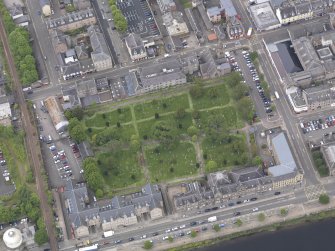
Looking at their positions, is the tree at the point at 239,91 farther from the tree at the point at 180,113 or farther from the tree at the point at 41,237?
the tree at the point at 41,237

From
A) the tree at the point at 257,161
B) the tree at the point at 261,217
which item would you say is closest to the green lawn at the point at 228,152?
the tree at the point at 257,161

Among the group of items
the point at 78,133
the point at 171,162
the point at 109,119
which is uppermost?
the point at 109,119

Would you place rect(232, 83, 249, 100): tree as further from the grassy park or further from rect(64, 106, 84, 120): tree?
rect(64, 106, 84, 120): tree

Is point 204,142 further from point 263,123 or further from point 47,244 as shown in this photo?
point 47,244

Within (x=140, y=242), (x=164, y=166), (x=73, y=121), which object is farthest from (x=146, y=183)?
(x=73, y=121)

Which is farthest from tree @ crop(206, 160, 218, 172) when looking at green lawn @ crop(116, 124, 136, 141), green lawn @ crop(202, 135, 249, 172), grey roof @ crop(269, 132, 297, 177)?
green lawn @ crop(116, 124, 136, 141)

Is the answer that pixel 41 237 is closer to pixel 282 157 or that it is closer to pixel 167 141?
pixel 167 141

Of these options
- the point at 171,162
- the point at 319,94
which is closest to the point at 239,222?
the point at 171,162
